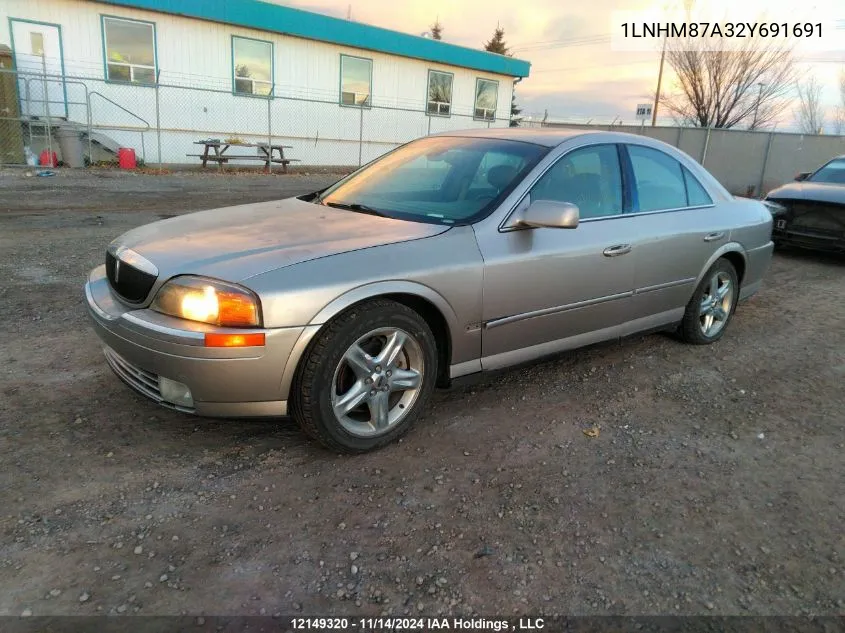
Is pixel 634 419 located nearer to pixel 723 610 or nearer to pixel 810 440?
pixel 810 440

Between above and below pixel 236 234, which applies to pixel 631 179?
above

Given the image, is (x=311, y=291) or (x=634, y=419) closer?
(x=311, y=291)

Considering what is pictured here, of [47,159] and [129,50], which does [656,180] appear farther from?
[129,50]

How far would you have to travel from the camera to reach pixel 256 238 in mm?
3105

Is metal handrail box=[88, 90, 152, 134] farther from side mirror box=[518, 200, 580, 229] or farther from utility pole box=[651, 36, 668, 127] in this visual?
utility pole box=[651, 36, 668, 127]

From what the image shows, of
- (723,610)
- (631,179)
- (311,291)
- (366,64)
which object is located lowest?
(723,610)

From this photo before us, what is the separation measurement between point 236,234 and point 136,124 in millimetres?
14980

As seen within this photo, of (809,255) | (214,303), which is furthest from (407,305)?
(809,255)

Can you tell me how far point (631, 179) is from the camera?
414 cm

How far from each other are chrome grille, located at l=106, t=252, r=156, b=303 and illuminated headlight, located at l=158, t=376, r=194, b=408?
1.36 ft

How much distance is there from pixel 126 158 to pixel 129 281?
543 inches

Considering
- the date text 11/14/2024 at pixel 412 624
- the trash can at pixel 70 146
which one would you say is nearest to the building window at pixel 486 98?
the trash can at pixel 70 146

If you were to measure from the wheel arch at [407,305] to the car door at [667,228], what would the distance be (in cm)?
153

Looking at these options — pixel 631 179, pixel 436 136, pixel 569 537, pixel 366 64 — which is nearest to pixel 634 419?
pixel 569 537
